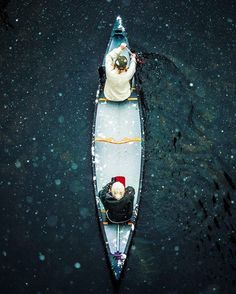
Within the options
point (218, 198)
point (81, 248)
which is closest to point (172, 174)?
point (218, 198)

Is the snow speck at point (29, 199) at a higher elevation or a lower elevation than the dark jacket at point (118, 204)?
higher

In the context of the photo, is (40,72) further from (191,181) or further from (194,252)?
(194,252)

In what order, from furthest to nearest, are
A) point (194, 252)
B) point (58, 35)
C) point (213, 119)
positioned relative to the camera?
point (58, 35), point (213, 119), point (194, 252)

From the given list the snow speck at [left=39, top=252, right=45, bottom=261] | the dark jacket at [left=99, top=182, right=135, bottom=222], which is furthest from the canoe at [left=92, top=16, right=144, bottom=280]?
the snow speck at [left=39, top=252, right=45, bottom=261]

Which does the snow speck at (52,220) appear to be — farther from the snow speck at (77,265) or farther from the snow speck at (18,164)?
the snow speck at (18,164)

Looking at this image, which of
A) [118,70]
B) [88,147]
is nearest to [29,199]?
[88,147]

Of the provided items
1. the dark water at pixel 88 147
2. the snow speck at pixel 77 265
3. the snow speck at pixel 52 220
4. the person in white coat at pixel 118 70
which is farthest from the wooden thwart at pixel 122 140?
the snow speck at pixel 77 265

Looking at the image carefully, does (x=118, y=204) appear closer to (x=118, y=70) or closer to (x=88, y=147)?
(x=88, y=147)
